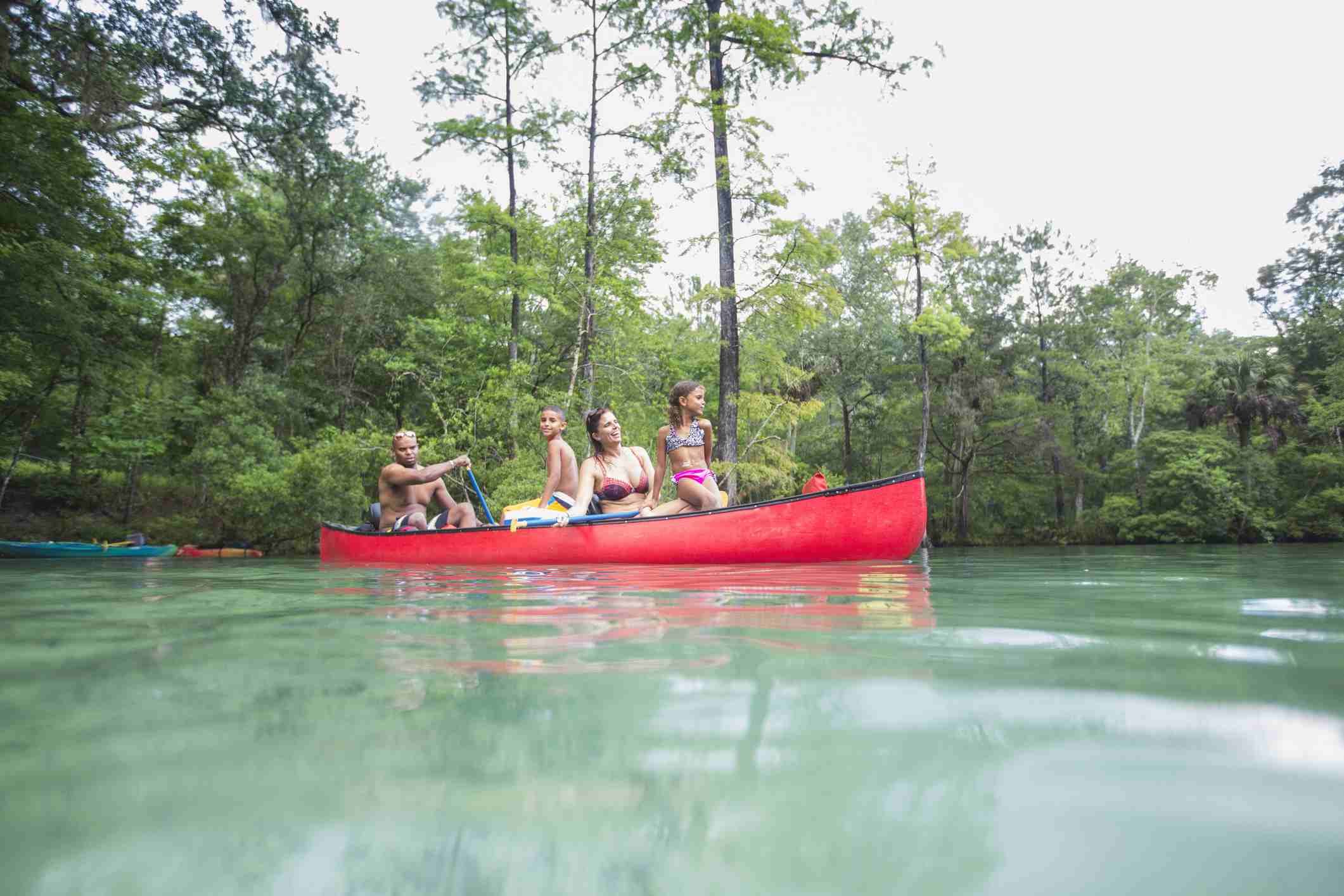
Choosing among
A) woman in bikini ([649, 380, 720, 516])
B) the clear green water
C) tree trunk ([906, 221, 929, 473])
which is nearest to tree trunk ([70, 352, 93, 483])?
woman in bikini ([649, 380, 720, 516])

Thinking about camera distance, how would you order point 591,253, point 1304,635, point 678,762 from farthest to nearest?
point 591,253, point 1304,635, point 678,762

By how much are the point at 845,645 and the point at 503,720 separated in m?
0.82

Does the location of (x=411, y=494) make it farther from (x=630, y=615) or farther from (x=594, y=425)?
(x=630, y=615)

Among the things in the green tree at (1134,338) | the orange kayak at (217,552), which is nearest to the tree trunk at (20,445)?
the orange kayak at (217,552)

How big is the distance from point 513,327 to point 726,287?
5372 millimetres

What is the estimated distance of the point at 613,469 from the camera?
648cm

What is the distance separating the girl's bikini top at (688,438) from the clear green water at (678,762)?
166 inches

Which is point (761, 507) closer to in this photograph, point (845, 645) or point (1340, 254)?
point (845, 645)

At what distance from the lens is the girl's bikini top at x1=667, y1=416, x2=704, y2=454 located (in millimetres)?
5914

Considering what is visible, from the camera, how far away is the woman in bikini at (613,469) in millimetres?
6188

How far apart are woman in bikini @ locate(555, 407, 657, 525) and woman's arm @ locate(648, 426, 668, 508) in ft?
0.22

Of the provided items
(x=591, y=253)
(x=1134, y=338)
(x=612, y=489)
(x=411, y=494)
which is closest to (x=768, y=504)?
(x=612, y=489)

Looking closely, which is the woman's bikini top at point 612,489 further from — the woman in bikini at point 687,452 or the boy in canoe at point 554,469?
the woman in bikini at point 687,452

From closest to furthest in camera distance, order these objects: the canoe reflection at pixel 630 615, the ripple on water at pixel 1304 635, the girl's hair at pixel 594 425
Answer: the canoe reflection at pixel 630 615, the ripple on water at pixel 1304 635, the girl's hair at pixel 594 425
